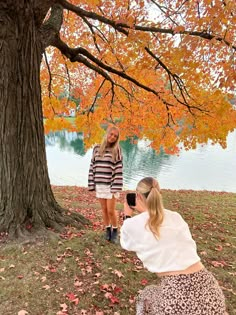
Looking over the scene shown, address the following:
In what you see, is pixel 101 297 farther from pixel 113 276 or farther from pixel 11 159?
pixel 11 159

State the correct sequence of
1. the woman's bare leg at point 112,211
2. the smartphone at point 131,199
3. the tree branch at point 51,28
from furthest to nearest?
the tree branch at point 51,28 → the woman's bare leg at point 112,211 → the smartphone at point 131,199

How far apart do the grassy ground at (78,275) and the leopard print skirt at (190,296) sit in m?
1.19

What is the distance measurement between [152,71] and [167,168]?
1476 cm

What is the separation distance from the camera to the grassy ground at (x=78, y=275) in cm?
315

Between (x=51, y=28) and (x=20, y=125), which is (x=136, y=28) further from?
(x=20, y=125)

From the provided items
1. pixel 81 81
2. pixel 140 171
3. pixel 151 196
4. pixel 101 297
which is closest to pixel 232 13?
pixel 151 196

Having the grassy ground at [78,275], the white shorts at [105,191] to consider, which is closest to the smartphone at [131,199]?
the grassy ground at [78,275]

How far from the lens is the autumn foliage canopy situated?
15.5 ft

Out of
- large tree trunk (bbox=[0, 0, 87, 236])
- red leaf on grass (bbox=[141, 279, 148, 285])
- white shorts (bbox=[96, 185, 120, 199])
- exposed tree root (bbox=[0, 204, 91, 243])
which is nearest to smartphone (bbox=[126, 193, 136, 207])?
red leaf on grass (bbox=[141, 279, 148, 285])

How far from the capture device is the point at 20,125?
4.42 m

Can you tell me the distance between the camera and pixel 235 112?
6.87 m

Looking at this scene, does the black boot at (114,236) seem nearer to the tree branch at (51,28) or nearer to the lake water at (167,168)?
the tree branch at (51,28)

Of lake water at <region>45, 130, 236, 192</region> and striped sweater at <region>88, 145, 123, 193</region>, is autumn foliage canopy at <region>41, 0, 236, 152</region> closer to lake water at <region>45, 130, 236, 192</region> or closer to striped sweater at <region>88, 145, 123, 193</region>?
striped sweater at <region>88, 145, 123, 193</region>

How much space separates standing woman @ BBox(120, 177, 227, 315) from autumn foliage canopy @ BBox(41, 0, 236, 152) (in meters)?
2.81
